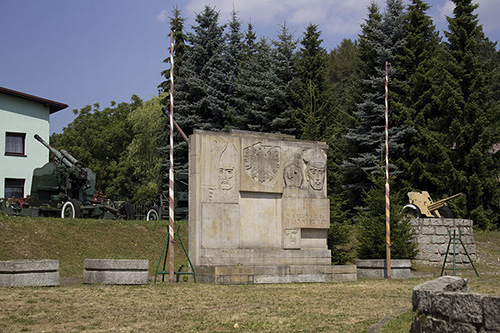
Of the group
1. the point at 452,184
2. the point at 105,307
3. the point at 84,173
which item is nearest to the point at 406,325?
the point at 105,307

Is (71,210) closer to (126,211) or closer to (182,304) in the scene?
(126,211)

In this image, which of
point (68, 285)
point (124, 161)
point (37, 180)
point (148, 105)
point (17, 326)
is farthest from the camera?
point (124, 161)

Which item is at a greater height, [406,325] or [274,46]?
[274,46]

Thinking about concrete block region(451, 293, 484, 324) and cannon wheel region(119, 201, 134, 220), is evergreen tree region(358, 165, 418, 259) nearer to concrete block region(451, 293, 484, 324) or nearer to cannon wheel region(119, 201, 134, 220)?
cannon wheel region(119, 201, 134, 220)

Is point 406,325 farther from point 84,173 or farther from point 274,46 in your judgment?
point 274,46

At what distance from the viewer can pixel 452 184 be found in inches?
1464

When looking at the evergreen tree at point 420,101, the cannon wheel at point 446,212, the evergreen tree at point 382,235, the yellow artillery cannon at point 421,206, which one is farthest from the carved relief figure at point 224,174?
the evergreen tree at point 420,101

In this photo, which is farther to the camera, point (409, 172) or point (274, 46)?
point (274, 46)

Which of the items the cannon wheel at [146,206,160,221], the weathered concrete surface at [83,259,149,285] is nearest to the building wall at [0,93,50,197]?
the cannon wheel at [146,206,160,221]

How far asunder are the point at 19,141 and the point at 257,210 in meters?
24.9

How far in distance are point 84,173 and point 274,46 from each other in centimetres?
1784

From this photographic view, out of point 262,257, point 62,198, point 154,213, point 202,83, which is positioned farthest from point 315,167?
point 202,83

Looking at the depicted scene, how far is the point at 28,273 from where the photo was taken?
15453 millimetres

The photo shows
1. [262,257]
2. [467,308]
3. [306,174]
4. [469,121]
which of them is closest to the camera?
[467,308]
